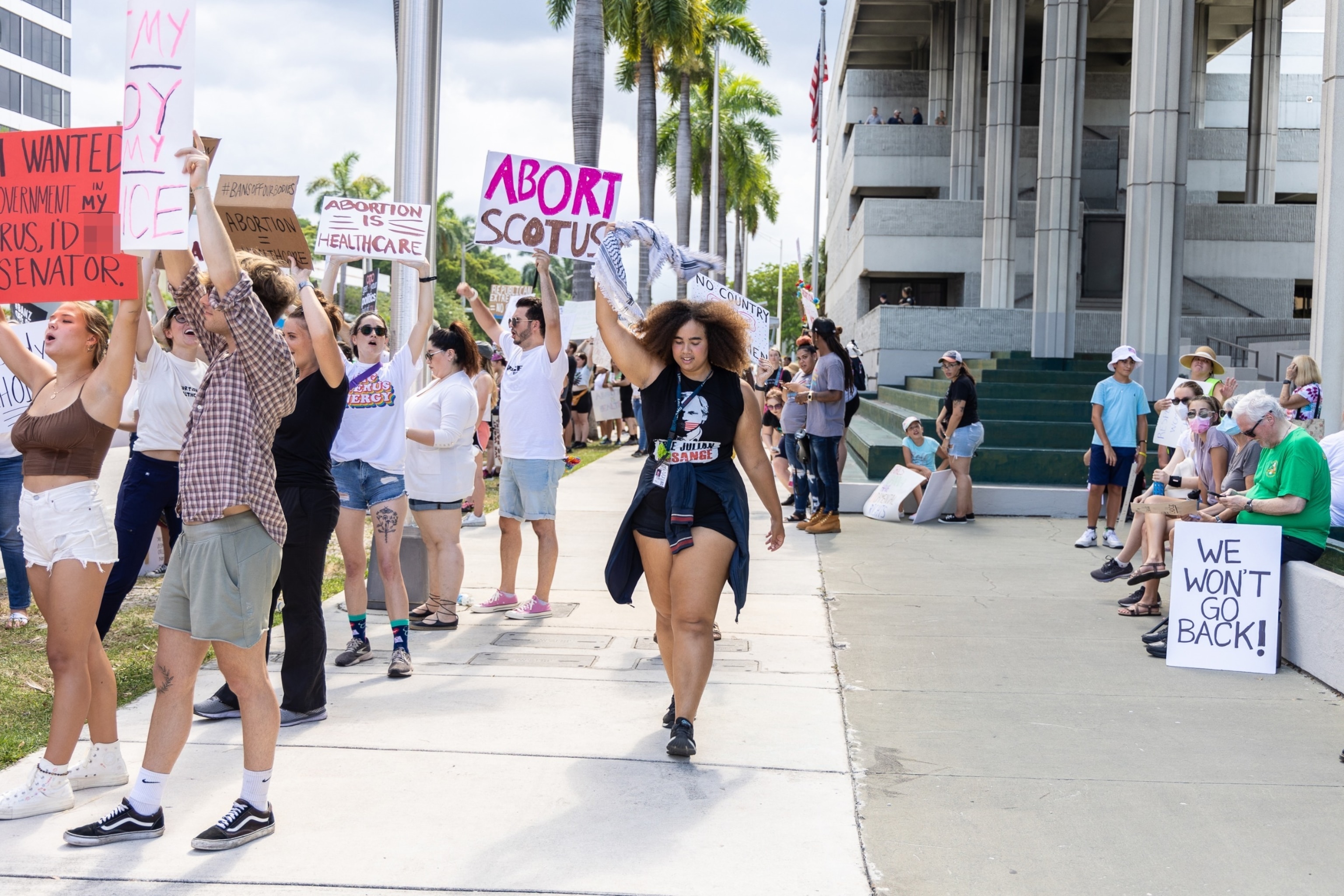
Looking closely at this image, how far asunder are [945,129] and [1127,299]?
19104 mm

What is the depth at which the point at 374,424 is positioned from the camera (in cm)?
648

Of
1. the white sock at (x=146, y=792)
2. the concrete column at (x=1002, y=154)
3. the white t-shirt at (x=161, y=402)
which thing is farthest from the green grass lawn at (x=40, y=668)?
the concrete column at (x=1002, y=154)

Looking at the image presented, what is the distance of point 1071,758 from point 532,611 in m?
3.80

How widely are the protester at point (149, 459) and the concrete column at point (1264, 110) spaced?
31724mm

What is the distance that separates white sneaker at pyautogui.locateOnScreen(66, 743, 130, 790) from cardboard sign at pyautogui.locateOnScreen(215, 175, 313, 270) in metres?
3.43

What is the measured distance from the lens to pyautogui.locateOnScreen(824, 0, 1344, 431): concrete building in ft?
62.8

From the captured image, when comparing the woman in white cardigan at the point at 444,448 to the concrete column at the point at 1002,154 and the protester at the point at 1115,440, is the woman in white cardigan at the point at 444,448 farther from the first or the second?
the concrete column at the point at 1002,154

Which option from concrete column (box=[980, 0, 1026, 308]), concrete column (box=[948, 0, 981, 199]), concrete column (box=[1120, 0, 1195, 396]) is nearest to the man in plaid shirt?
concrete column (box=[1120, 0, 1195, 396])

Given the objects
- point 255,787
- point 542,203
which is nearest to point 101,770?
point 255,787

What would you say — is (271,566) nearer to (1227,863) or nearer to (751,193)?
(1227,863)

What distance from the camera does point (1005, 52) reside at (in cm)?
2828

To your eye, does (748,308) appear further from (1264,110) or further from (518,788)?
(1264,110)

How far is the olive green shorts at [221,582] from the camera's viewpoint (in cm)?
390

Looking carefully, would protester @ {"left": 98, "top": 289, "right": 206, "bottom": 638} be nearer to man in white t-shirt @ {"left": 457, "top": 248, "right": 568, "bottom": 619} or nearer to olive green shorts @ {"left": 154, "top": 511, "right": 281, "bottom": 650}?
olive green shorts @ {"left": 154, "top": 511, "right": 281, "bottom": 650}
